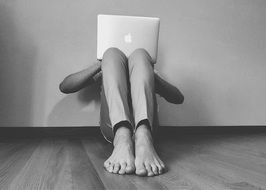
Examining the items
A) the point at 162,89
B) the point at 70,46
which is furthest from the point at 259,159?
the point at 70,46

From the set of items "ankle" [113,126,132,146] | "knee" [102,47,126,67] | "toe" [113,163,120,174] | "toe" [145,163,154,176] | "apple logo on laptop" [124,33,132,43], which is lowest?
"toe" [113,163,120,174]

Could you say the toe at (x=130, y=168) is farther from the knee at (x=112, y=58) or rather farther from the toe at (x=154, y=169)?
the knee at (x=112, y=58)

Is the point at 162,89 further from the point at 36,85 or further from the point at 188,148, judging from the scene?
the point at 36,85

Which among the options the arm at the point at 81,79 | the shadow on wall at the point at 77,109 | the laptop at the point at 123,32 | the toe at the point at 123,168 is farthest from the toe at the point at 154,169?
the shadow on wall at the point at 77,109

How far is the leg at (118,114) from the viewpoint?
130 cm

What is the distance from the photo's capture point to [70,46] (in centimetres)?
260

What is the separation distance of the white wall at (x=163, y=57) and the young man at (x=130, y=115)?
93 cm

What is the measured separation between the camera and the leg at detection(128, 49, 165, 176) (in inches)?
50.4

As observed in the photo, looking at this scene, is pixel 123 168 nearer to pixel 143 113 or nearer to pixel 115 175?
pixel 115 175

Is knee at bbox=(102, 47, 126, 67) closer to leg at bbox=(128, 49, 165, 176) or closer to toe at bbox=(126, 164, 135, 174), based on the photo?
leg at bbox=(128, 49, 165, 176)

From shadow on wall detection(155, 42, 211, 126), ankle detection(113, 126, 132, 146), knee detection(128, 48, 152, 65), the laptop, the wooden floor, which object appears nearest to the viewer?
the wooden floor

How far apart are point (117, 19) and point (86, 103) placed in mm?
850

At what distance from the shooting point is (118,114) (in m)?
1.42

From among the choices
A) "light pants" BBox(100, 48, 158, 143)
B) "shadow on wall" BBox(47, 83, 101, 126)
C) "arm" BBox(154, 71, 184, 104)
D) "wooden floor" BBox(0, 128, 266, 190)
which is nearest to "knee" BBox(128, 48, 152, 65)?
"light pants" BBox(100, 48, 158, 143)
